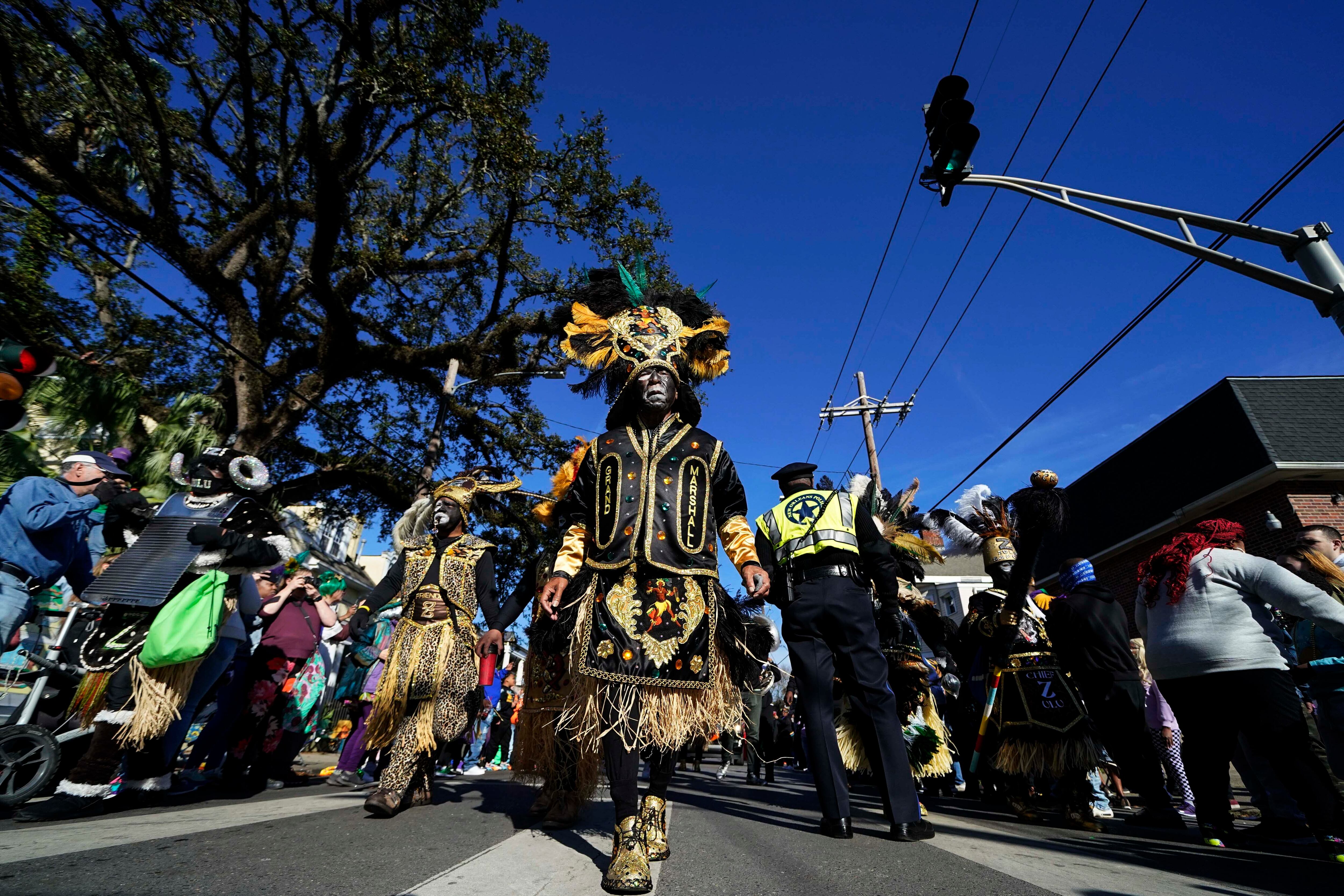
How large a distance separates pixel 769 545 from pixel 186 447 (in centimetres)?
1003

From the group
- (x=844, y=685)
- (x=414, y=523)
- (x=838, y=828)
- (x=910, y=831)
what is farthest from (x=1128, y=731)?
(x=414, y=523)

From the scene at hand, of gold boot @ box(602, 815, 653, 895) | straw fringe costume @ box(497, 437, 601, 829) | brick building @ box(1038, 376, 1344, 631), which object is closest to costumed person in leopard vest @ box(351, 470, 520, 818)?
straw fringe costume @ box(497, 437, 601, 829)

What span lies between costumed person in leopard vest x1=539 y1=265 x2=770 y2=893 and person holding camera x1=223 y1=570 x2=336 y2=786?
338 cm

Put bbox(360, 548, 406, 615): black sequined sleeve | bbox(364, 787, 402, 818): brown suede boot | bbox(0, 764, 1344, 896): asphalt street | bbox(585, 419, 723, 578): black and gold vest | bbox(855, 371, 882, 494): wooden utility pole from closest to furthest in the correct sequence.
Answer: bbox(0, 764, 1344, 896): asphalt street < bbox(585, 419, 723, 578): black and gold vest < bbox(364, 787, 402, 818): brown suede boot < bbox(360, 548, 406, 615): black sequined sleeve < bbox(855, 371, 882, 494): wooden utility pole

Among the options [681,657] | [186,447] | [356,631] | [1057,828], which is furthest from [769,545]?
[186,447]

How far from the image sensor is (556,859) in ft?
7.82

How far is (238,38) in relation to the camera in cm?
1016

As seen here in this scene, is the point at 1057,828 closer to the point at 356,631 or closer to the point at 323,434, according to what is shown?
the point at 356,631

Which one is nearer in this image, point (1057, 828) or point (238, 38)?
point (1057, 828)

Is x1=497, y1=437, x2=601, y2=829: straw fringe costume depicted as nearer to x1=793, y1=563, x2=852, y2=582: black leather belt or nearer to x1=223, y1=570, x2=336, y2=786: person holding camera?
x1=793, y1=563, x2=852, y2=582: black leather belt

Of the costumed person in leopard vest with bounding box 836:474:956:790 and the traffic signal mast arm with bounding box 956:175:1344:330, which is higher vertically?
the traffic signal mast arm with bounding box 956:175:1344:330

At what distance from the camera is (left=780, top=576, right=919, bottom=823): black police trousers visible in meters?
2.95

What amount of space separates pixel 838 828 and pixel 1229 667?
2.01 meters

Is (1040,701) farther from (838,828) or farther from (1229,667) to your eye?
(838,828)
